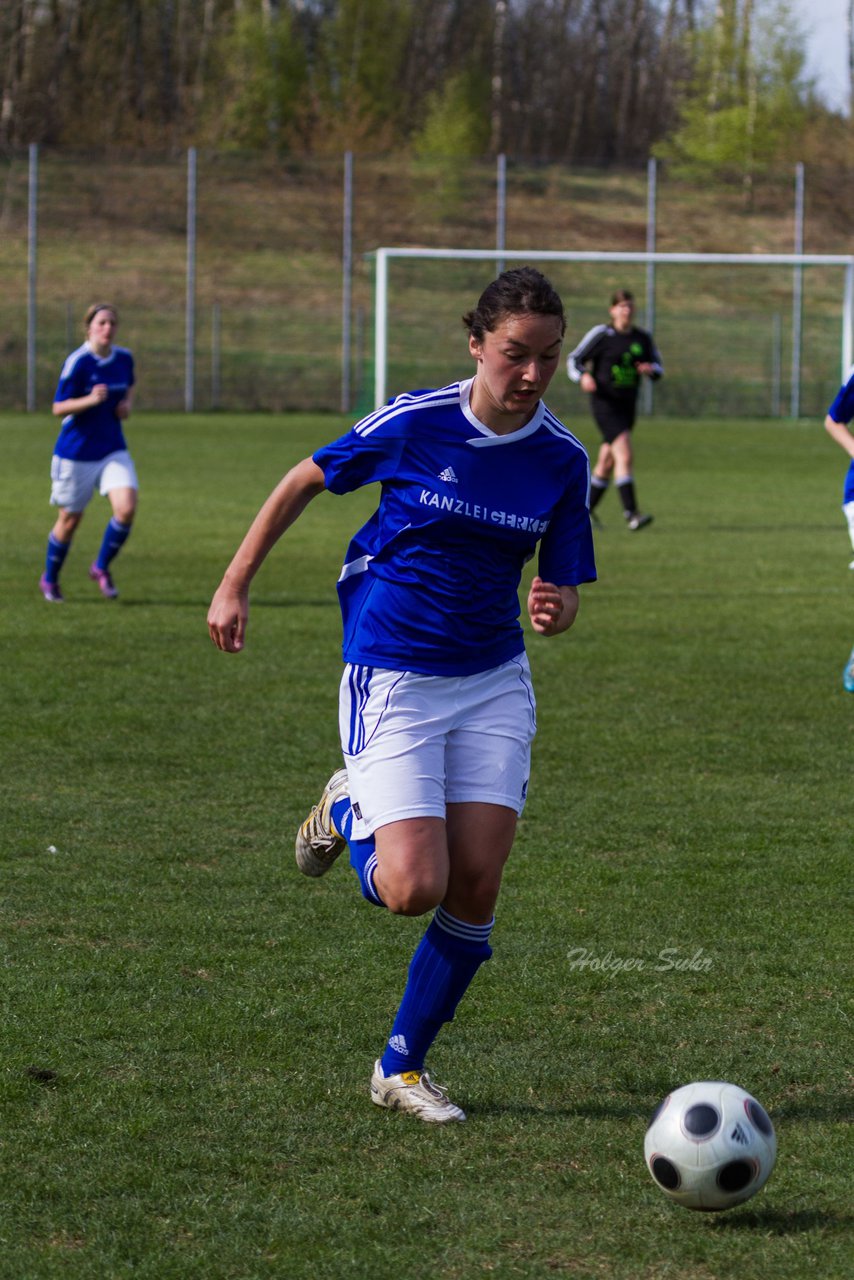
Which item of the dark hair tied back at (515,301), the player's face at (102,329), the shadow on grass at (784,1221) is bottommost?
the shadow on grass at (784,1221)

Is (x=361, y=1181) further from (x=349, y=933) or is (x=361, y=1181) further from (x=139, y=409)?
(x=139, y=409)

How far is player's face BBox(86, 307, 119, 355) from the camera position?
451 inches

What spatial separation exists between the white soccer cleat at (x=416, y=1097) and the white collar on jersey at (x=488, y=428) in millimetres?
1415

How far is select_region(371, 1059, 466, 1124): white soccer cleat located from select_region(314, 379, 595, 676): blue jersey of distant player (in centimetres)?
90

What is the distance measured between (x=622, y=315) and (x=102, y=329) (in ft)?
22.1

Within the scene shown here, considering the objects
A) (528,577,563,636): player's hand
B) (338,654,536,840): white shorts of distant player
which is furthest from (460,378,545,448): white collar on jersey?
(338,654,536,840): white shorts of distant player

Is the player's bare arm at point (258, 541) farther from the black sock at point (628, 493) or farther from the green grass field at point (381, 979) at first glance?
the black sock at point (628, 493)

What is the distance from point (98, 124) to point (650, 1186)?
2088 inches

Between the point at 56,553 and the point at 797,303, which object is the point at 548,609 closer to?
the point at 56,553

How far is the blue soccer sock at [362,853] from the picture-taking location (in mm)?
3857

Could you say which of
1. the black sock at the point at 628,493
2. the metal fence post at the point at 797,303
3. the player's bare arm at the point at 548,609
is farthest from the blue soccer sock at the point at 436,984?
the metal fence post at the point at 797,303

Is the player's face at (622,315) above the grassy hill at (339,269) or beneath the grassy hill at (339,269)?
beneath

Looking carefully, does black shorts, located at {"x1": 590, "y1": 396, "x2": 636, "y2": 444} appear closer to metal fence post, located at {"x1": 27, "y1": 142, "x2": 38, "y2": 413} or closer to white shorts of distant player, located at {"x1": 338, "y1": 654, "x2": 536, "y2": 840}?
white shorts of distant player, located at {"x1": 338, "y1": 654, "x2": 536, "y2": 840}

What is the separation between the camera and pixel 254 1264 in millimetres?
3160
